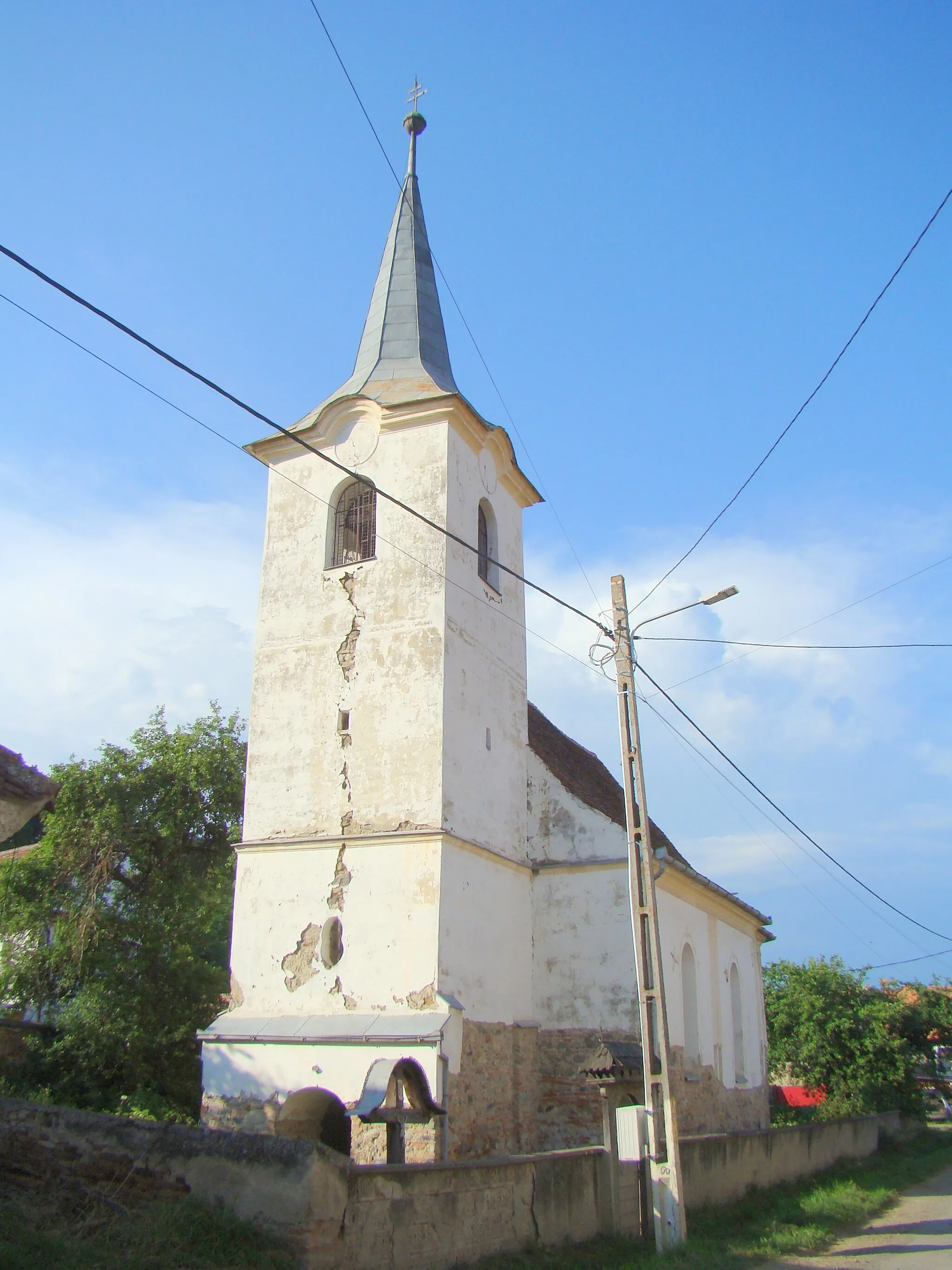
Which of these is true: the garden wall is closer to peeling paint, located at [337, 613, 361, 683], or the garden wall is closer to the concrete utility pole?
the concrete utility pole

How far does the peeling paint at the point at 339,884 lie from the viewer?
47.7 feet

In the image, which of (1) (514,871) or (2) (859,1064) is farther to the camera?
(2) (859,1064)

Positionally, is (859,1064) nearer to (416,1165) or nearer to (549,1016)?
(549,1016)

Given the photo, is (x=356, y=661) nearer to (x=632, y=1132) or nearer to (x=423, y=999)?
(x=423, y=999)

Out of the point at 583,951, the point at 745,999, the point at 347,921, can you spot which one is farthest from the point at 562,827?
the point at 745,999

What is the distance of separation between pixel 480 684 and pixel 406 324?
7730 mm

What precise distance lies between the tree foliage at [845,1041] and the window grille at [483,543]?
18191 millimetres

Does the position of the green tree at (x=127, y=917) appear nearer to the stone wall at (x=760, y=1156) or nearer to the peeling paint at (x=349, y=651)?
the peeling paint at (x=349, y=651)

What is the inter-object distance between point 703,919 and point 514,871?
19.2 feet

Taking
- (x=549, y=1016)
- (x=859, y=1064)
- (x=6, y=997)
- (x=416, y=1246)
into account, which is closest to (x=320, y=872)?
(x=549, y=1016)

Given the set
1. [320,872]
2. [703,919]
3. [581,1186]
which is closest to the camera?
[581,1186]

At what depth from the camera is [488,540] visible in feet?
60.6

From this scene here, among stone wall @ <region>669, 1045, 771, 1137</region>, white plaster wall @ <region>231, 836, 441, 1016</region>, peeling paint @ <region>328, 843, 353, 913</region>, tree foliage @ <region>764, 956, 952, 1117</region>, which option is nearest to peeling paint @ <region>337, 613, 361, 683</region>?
white plaster wall @ <region>231, 836, 441, 1016</region>

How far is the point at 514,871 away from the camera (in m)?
16.5
